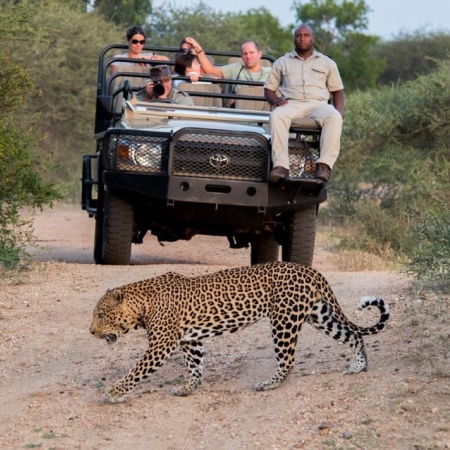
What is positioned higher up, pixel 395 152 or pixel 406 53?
pixel 406 53

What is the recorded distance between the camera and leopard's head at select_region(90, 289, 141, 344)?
608 centimetres

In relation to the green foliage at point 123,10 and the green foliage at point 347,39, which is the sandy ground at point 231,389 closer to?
the green foliage at point 123,10

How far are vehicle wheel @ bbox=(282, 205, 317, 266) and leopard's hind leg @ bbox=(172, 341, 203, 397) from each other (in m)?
3.45

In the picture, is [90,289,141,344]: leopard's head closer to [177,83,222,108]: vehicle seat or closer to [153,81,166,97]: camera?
[153,81,166,97]: camera

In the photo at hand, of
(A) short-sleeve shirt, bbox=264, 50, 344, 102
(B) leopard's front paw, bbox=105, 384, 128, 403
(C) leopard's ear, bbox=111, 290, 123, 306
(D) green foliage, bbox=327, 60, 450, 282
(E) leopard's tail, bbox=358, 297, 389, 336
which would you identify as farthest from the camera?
(D) green foliage, bbox=327, 60, 450, 282

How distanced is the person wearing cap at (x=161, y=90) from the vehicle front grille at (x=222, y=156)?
1044 mm

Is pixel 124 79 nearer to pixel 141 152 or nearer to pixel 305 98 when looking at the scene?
pixel 141 152

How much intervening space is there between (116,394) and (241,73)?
5.29 metres

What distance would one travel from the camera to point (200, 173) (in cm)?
905

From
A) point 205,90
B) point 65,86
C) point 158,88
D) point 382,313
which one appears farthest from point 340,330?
point 65,86

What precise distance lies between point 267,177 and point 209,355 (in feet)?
7.98

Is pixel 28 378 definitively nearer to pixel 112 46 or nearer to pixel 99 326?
pixel 99 326

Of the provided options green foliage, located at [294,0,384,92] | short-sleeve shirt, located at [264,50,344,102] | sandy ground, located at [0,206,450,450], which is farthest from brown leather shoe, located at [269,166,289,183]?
green foliage, located at [294,0,384,92]

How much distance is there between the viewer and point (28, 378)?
6656mm
